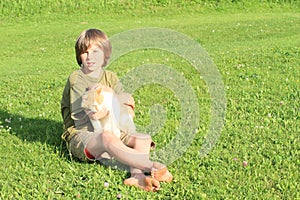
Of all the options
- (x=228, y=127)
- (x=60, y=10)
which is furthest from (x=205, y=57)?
(x=60, y=10)

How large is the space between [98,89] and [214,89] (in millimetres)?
3686

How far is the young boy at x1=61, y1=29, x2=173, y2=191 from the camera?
4961 millimetres

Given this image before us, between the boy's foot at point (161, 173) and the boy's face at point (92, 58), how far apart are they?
1.36 metres

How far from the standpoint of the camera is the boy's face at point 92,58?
5.41 m

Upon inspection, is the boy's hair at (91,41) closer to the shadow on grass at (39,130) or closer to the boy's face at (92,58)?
the boy's face at (92,58)

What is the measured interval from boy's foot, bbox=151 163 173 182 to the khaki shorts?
1.83 ft

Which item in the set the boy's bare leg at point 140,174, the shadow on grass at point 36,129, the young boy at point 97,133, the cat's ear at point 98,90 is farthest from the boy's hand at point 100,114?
the shadow on grass at point 36,129

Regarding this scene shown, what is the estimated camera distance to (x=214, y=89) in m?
8.45

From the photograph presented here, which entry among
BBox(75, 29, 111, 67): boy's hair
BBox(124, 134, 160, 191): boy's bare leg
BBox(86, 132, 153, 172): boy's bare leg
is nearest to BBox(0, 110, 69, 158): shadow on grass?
BBox(86, 132, 153, 172): boy's bare leg

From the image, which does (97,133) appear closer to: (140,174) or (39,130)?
(140,174)

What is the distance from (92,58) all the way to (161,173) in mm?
1527

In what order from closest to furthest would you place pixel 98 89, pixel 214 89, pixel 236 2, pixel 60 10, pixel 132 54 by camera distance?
pixel 98 89 < pixel 214 89 < pixel 132 54 < pixel 60 10 < pixel 236 2

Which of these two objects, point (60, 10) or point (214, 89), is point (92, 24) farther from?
point (214, 89)

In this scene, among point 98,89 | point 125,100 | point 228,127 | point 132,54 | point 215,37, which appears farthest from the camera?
point 215,37
